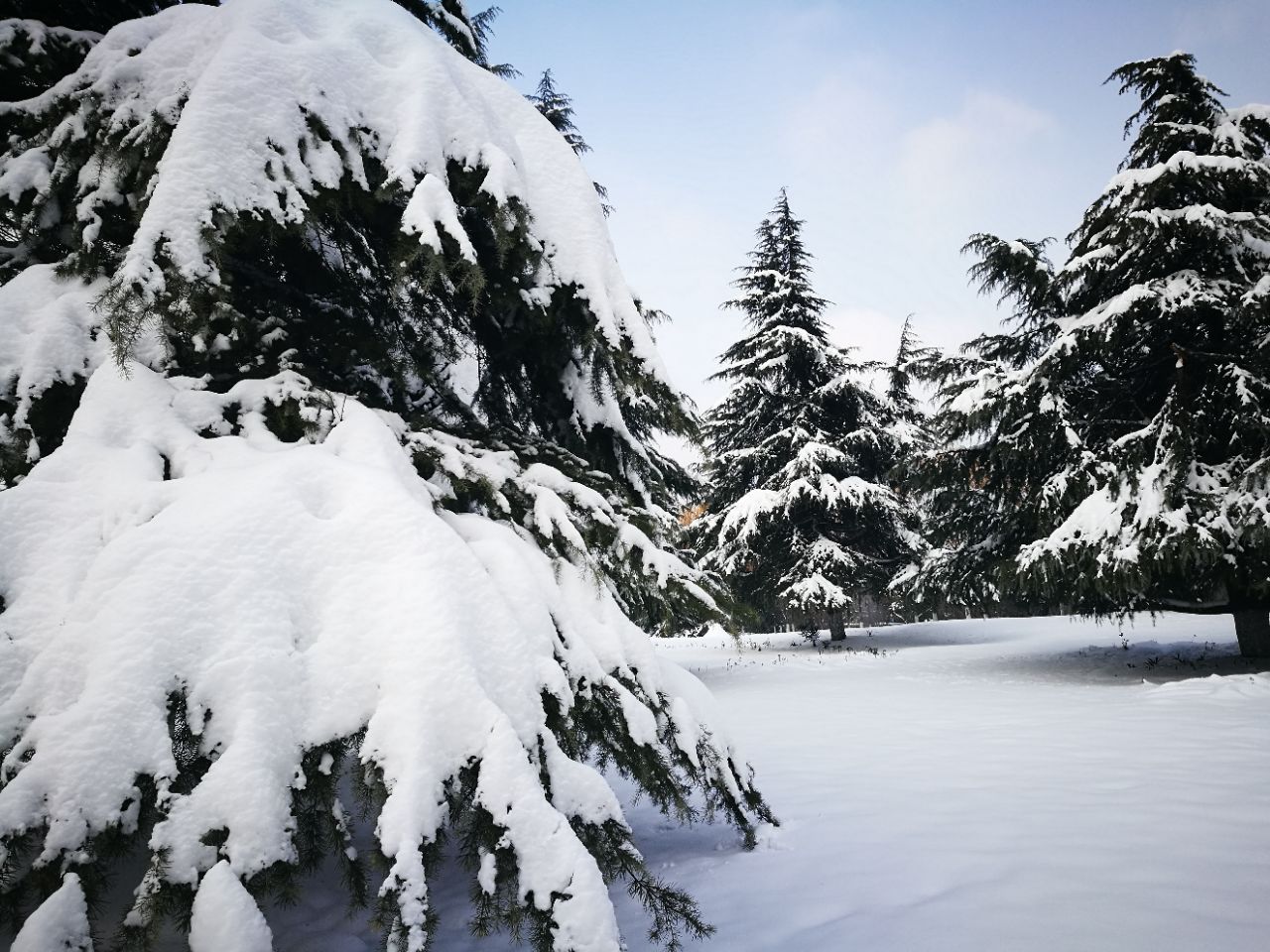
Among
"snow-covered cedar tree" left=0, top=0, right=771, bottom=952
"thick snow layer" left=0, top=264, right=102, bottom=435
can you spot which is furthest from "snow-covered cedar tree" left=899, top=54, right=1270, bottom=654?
"thick snow layer" left=0, top=264, right=102, bottom=435

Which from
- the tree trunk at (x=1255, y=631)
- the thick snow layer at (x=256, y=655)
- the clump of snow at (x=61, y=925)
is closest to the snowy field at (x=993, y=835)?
the thick snow layer at (x=256, y=655)

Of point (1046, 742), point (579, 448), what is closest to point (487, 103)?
point (579, 448)

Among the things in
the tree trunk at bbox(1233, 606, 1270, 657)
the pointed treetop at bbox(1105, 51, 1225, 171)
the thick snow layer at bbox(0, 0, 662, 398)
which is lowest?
the tree trunk at bbox(1233, 606, 1270, 657)

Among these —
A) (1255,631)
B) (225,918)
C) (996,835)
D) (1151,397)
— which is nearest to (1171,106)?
(1151,397)

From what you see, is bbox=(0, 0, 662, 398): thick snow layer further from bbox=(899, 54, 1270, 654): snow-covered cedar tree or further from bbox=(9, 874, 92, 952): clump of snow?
bbox=(899, 54, 1270, 654): snow-covered cedar tree

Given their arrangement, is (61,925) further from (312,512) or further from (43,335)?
(43,335)

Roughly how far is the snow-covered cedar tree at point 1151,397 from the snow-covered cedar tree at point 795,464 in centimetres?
400

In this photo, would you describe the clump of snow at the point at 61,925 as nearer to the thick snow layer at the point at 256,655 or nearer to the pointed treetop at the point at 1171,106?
the thick snow layer at the point at 256,655

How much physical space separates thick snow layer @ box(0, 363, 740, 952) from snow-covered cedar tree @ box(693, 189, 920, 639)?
38.3 ft

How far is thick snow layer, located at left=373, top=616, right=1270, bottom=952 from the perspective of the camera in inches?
83.2

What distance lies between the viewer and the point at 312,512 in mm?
1938

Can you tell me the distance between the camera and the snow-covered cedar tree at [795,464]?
13.4 m

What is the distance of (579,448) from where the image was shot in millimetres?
3902

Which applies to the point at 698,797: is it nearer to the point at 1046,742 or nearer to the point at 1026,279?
the point at 1046,742
